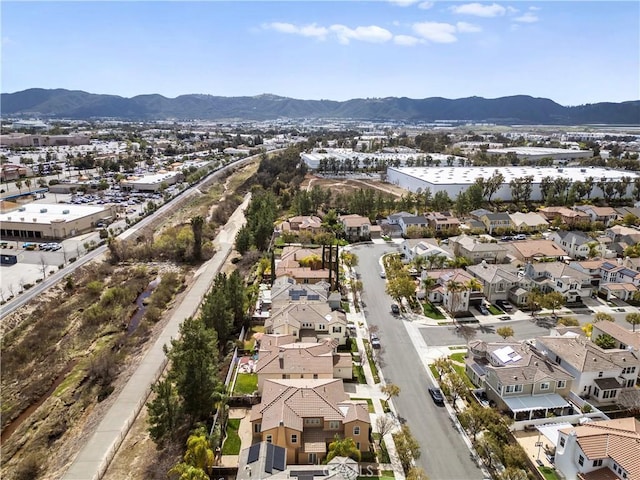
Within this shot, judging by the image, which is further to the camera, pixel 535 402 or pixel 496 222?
pixel 496 222

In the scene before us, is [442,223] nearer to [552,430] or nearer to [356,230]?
[356,230]

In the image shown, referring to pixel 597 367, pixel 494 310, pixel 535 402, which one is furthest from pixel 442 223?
pixel 535 402

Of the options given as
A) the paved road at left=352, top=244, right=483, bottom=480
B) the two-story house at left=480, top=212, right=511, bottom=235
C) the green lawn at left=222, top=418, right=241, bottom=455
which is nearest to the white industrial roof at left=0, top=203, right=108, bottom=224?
the paved road at left=352, top=244, right=483, bottom=480

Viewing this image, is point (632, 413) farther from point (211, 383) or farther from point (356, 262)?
point (356, 262)

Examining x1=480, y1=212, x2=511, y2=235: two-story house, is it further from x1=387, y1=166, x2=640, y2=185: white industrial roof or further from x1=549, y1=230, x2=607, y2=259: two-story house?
x1=387, y1=166, x2=640, y2=185: white industrial roof

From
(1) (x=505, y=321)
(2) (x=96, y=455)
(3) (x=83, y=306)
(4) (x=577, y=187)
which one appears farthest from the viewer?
(4) (x=577, y=187)

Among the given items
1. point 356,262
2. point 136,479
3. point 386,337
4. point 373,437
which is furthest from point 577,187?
point 136,479
